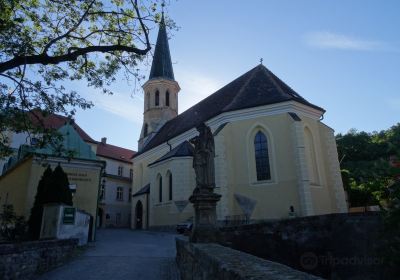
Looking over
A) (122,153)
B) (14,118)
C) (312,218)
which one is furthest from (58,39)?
(122,153)

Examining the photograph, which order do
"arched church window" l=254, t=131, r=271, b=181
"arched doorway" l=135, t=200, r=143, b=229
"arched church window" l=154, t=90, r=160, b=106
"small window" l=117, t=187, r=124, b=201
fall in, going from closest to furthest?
1. "arched church window" l=254, t=131, r=271, b=181
2. "arched doorway" l=135, t=200, r=143, b=229
3. "arched church window" l=154, t=90, r=160, b=106
4. "small window" l=117, t=187, r=124, b=201

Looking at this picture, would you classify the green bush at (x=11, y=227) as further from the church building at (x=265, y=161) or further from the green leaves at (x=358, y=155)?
the green leaves at (x=358, y=155)

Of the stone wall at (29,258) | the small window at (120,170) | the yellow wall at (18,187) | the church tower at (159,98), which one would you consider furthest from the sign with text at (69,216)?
the small window at (120,170)

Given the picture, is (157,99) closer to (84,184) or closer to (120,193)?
(120,193)

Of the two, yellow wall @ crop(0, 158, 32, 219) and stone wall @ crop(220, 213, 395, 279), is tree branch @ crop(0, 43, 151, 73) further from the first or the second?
yellow wall @ crop(0, 158, 32, 219)

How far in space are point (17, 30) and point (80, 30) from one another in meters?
2.14

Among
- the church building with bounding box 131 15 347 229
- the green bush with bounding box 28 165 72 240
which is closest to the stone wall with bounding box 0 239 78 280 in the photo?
the green bush with bounding box 28 165 72 240

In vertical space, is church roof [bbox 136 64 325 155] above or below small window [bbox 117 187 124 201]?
above

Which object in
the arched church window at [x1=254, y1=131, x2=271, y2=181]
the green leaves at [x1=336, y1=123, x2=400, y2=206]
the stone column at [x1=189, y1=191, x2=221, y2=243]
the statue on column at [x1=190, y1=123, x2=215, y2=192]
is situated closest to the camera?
the stone column at [x1=189, y1=191, x2=221, y2=243]

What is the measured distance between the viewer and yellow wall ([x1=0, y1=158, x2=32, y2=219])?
56.1 feet

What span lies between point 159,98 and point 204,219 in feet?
110

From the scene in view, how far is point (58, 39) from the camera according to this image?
9.42m

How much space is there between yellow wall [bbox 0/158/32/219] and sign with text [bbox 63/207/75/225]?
16.2ft

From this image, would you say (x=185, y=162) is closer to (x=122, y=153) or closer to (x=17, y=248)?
(x=17, y=248)
